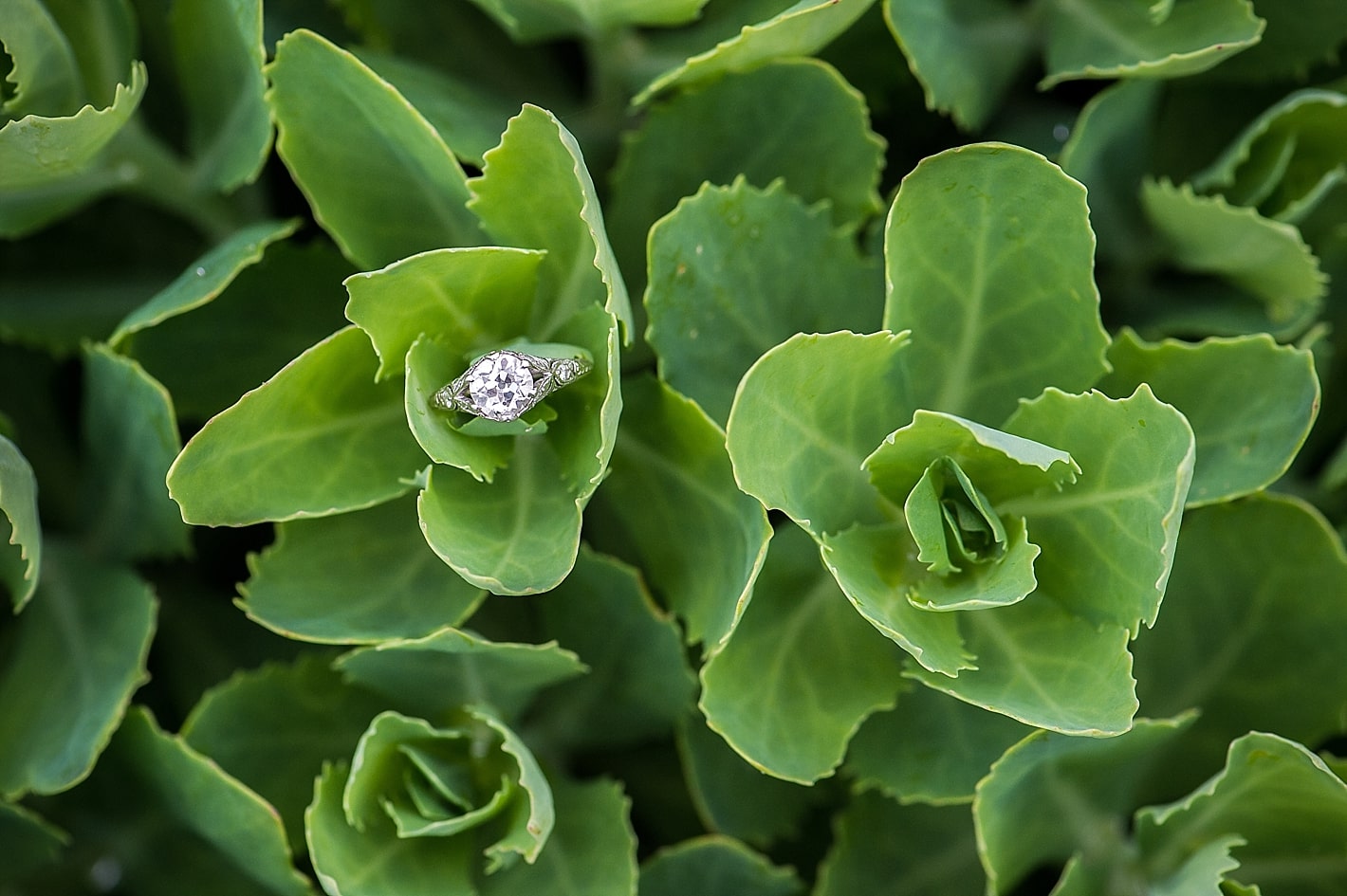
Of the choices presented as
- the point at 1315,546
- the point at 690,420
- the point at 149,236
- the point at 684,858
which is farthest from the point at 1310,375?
the point at 149,236

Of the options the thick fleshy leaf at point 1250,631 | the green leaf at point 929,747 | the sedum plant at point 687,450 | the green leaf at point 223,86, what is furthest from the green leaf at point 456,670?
the thick fleshy leaf at point 1250,631

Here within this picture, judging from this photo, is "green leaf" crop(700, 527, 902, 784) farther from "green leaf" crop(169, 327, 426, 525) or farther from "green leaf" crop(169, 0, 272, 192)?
"green leaf" crop(169, 0, 272, 192)

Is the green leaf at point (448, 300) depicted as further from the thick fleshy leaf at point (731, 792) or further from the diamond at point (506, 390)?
the thick fleshy leaf at point (731, 792)

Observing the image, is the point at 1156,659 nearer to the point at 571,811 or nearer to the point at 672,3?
the point at 571,811

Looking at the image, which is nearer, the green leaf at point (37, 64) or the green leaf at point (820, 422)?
the green leaf at point (820, 422)

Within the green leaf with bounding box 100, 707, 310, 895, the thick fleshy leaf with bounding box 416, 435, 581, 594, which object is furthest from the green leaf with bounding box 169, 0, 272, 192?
the green leaf with bounding box 100, 707, 310, 895
